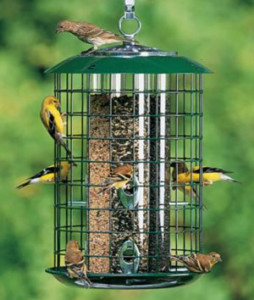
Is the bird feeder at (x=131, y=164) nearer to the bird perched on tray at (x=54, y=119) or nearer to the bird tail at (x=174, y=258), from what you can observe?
the bird tail at (x=174, y=258)

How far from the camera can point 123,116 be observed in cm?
1170

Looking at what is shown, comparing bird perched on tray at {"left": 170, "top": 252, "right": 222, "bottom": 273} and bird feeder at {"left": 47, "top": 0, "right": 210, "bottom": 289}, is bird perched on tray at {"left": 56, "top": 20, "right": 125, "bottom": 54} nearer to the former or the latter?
bird feeder at {"left": 47, "top": 0, "right": 210, "bottom": 289}

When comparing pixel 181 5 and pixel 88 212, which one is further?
pixel 181 5

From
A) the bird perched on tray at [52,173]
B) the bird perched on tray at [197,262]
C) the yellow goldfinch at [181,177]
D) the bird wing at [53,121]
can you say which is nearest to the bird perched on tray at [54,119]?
the bird wing at [53,121]

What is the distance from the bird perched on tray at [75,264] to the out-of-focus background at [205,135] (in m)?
5.25

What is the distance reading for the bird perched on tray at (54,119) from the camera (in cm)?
1214

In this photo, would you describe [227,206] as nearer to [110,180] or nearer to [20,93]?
[20,93]

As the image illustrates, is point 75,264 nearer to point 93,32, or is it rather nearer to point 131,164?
point 131,164

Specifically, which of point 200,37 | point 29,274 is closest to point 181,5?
point 200,37

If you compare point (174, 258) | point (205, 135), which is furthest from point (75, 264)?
point (205, 135)

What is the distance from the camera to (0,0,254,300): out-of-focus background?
57.3 ft

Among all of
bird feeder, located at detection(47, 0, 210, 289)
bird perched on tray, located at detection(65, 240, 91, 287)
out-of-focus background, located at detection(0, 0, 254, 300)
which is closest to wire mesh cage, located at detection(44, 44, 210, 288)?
bird feeder, located at detection(47, 0, 210, 289)

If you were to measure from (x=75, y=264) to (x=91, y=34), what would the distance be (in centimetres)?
161

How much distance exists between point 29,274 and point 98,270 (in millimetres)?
5856
